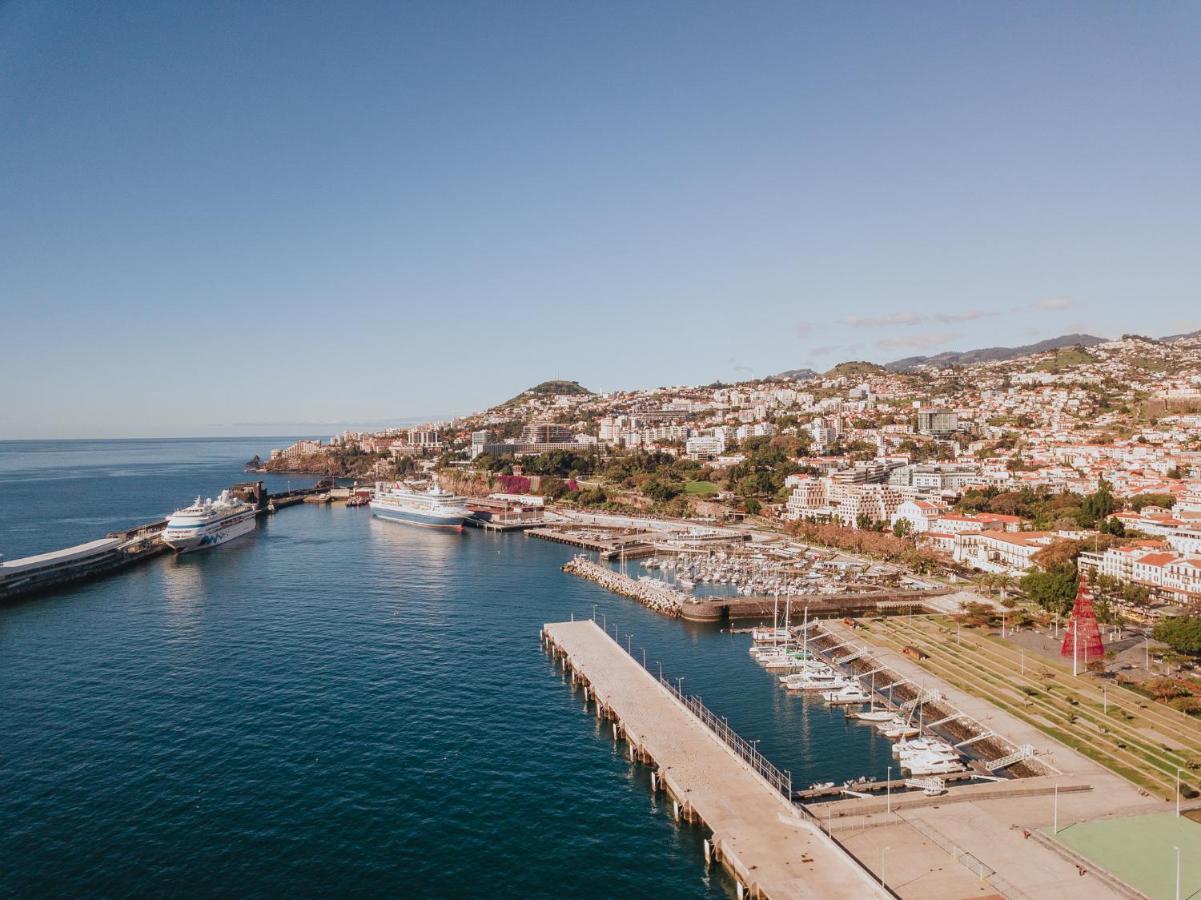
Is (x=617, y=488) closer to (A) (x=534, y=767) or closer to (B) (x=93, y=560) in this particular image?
(B) (x=93, y=560)

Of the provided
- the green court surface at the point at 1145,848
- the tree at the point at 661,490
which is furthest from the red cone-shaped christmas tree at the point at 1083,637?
the tree at the point at 661,490

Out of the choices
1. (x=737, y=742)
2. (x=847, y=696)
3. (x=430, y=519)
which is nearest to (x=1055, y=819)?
(x=737, y=742)

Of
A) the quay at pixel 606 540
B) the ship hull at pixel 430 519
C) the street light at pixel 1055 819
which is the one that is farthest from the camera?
the ship hull at pixel 430 519

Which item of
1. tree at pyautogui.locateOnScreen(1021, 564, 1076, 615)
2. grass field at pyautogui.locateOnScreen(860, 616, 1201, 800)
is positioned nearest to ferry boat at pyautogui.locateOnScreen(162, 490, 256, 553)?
grass field at pyautogui.locateOnScreen(860, 616, 1201, 800)

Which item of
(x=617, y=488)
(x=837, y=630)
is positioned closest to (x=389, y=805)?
(x=837, y=630)

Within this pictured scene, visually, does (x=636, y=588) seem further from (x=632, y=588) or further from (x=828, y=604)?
(x=828, y=604)

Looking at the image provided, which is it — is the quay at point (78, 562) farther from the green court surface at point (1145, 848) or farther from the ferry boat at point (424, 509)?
the green court surface at point (1145, 848)

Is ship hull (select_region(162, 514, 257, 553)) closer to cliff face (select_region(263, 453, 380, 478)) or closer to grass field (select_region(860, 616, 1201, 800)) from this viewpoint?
grass field (select_region(860, 616, 1201, 800))
